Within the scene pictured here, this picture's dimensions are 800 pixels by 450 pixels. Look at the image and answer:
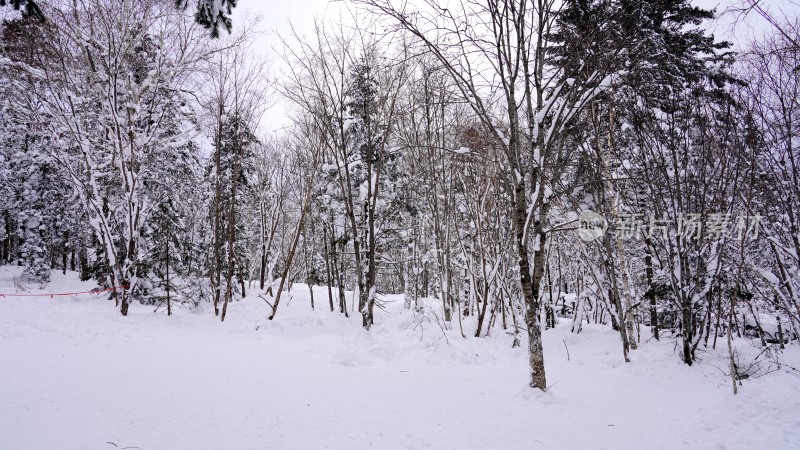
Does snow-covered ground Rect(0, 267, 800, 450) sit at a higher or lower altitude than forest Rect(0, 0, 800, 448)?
lower

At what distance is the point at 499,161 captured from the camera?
441 inches

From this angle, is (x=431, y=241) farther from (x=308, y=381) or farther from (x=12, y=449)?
(x=12, y=449)

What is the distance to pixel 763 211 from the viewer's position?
9.76 metres

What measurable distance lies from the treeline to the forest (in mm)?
82

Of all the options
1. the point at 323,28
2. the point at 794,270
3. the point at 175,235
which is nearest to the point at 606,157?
the point at 794,270

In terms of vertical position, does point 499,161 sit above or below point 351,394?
above

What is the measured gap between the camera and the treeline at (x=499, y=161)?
21.4 feet

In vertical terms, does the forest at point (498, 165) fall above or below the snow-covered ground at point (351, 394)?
above

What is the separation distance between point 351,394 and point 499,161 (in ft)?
25.5

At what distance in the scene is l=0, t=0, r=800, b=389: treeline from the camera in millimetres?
6531

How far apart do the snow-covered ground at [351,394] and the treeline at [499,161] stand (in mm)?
856

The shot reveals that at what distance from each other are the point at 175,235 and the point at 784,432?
1817cm

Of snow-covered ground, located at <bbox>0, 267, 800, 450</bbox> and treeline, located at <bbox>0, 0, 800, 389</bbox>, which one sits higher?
treeline, located at <bbox>0, 0, 800, 389</bbox>

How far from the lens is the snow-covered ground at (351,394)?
4.41 meters
